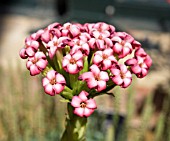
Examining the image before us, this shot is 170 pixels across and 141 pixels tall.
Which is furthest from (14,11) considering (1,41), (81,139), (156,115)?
(81,139)

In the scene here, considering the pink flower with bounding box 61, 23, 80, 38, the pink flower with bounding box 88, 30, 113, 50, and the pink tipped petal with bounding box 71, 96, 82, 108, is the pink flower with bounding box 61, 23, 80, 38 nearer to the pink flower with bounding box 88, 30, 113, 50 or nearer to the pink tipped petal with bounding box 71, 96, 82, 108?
the pink flower with bounding box 88, 30, 113, 50

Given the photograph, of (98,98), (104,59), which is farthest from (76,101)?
(98,98)

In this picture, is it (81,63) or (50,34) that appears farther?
(50,34)

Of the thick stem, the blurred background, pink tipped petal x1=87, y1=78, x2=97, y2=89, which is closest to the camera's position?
pink tipped petal x1=87, y1=78, x2=97, y2=89

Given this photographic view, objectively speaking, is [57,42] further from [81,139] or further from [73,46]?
[81,139]

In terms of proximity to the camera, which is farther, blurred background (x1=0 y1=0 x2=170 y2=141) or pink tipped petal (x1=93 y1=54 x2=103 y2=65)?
blurred background (x1=0 y1=0 x2=170 y2=141)

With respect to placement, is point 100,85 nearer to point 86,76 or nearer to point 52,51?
point 86,76

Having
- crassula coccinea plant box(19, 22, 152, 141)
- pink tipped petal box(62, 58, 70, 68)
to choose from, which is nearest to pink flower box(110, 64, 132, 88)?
crassula coccinea plant box(19, 22, 152, 141)
